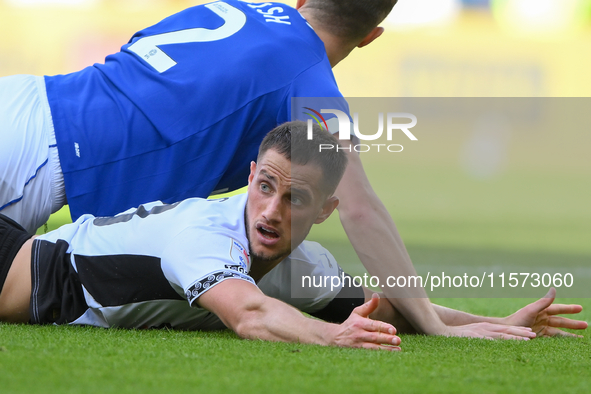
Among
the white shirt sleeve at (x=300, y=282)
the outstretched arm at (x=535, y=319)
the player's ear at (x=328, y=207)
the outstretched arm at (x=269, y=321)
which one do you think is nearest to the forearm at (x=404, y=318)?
the outstretched arm at (x=535, y=319)

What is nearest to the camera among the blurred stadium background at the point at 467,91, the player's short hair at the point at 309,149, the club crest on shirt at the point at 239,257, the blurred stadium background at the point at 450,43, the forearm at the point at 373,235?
the club crest on shirt at the point at 239,257

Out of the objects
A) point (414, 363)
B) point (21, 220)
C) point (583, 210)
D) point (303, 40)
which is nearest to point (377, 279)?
point (414, 363)

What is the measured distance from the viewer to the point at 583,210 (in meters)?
7.75

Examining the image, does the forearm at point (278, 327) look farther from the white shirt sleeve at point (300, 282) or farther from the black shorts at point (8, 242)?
the black shorts at point (8, 242)

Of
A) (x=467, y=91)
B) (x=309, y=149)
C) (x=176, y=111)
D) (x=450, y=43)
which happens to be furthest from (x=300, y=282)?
(x=450, y=43)

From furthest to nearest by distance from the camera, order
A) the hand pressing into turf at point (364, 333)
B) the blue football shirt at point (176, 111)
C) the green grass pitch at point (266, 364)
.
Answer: the blue football shirt at point (176, 111), the hand pressing into turf at point (364, 333), the green grass pitch at point (266, 364)

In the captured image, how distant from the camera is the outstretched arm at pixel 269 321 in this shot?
161 cm

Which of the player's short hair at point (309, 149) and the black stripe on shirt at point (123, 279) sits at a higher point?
the player's short hair at point (309, 149)

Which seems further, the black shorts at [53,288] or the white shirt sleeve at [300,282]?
the white shirt sleeve at [300,282]

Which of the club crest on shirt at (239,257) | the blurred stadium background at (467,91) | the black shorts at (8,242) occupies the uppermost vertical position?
the club crest on shirt at (239,257)

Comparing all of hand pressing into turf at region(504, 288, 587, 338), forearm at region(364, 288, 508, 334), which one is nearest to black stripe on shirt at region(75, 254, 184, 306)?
forearm at region(364, 288, 508, 334)

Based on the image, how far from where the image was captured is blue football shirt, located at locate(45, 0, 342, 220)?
219cm

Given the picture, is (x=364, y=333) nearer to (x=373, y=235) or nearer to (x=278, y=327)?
(x=278, y=327)

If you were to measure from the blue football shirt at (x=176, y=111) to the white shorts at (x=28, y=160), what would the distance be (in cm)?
4
